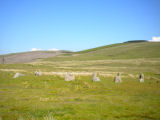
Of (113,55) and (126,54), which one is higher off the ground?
(126,54)

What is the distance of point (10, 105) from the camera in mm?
19125

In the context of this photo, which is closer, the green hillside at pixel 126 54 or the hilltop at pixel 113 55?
the green hillside at pixel 126 54

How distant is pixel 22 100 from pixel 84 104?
23.4 ft

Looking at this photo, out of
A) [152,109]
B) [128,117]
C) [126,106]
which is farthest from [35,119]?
[152,109]

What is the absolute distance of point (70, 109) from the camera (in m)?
17.6

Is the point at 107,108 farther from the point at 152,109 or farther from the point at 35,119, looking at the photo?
the point at 35,119

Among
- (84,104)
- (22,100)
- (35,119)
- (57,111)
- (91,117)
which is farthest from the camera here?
(22,100)

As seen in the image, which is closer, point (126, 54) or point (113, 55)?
point (126, 54)

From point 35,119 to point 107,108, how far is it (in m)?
7.10

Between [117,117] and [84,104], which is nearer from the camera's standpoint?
[117,117]

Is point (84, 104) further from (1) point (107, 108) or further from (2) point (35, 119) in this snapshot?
(2) point (35, 119)

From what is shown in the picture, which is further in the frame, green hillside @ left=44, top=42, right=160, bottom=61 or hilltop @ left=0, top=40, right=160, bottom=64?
hilltop @ left=0, top=40, right=160, bottom=64

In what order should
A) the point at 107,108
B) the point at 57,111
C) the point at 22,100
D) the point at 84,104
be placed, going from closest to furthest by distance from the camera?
the point at 57,111
the point at 107,108
the point at 84,104
the point at 22,100

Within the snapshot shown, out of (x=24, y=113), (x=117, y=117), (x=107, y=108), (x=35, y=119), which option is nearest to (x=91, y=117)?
(x=117, y=117)
